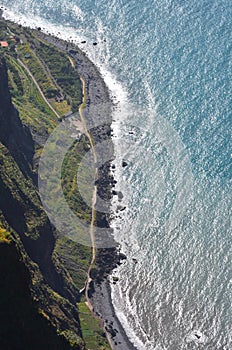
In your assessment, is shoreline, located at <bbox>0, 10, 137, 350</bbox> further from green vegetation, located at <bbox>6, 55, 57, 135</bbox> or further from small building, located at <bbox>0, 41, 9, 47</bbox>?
small building, located at <bbox>0, 41, 9, 47</bbox>

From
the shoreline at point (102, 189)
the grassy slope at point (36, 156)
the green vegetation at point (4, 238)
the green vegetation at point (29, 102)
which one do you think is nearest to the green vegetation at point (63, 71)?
the grassy slope at point (36, 156)

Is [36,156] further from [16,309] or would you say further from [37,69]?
[16,309]

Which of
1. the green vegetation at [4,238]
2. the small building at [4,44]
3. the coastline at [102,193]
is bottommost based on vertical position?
the green vegetation at [4,238]

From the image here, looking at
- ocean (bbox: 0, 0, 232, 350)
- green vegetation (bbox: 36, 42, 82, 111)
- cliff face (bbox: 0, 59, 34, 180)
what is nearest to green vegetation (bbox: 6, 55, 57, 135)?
cliff face (bbox: 0, 59, 34, 180)

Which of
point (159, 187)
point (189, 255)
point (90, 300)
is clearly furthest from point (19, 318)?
point (159, 187)

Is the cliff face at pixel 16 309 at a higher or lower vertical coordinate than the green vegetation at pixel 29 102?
lower

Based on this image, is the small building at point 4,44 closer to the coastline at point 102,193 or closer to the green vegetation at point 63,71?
the green vegetation at point 63,71

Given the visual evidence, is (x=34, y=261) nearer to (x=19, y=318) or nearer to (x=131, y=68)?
(x=19, y=318)

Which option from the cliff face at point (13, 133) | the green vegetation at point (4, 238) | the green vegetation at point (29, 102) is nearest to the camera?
the green vegetation at point (4, 238)
